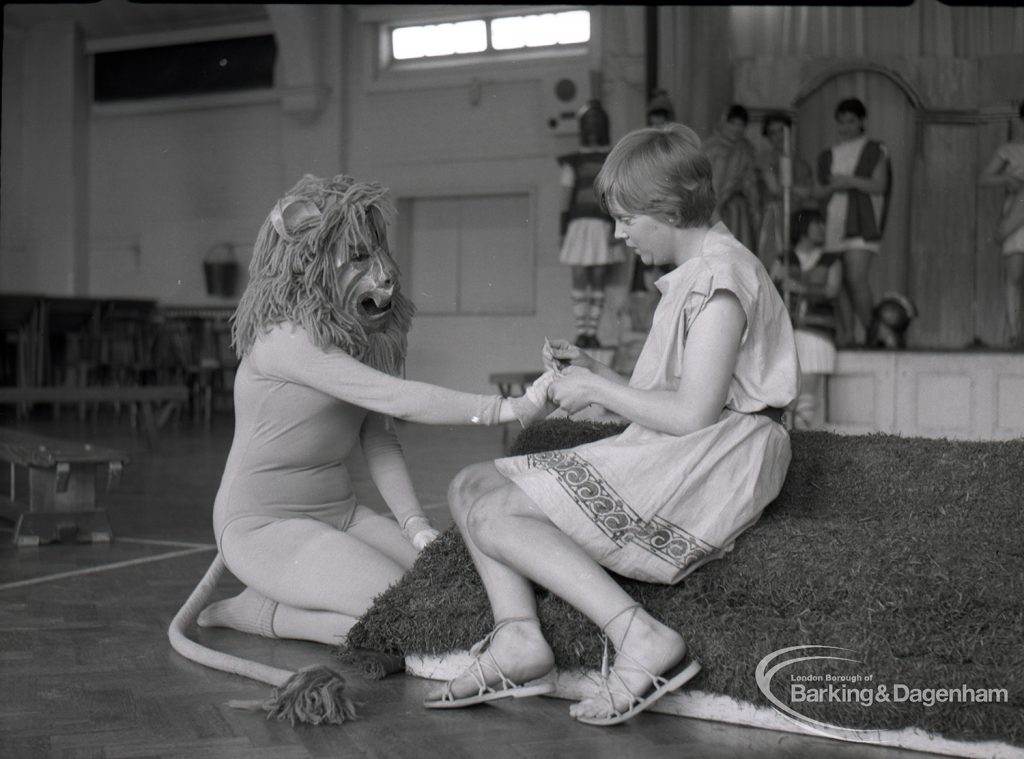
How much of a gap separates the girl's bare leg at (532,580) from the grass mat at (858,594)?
0.11m

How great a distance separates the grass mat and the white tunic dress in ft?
0.34

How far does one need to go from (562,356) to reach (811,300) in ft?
21.6

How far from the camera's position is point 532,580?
2.30 m

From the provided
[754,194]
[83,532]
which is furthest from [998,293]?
[83,532]

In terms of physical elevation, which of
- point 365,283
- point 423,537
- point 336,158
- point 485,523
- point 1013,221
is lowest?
point 423,537

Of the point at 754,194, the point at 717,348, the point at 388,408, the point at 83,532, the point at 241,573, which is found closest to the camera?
the point at 717,348

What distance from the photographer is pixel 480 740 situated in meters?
2.05

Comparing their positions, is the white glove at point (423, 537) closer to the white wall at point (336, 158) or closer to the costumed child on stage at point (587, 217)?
the costumed child on stage at point (587, 217)

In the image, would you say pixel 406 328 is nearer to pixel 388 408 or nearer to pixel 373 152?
pixel 388 408

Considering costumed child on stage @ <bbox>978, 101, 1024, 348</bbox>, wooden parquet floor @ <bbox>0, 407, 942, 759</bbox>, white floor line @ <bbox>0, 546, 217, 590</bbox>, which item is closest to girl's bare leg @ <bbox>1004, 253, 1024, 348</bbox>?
costumed child on stage @ <bbox>978, 101, 1024, 348</bbox>

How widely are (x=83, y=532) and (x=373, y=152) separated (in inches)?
352

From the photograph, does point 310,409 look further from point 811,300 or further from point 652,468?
point 811,300

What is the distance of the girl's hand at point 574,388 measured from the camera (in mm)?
2230

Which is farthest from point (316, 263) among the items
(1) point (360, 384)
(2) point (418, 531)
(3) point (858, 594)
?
(3) point (858, 594)
